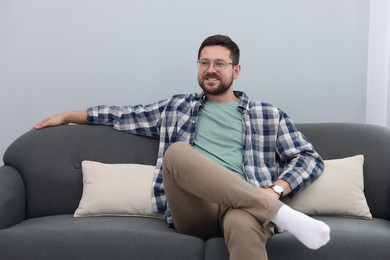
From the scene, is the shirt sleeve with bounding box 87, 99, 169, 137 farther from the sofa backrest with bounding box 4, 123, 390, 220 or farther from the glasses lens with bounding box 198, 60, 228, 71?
the glasses lens with bounding box 198, 60, 228, 71

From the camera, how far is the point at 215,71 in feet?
8.44

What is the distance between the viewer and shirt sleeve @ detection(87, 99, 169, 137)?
2676 mm

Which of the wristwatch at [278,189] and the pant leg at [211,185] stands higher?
the pant leg at [211,185]

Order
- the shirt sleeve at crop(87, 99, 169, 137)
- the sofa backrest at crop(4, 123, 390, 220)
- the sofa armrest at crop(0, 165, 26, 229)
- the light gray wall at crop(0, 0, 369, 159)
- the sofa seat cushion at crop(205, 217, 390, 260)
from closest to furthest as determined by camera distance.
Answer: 1. the sofa seat cushion at crop(205, 217, 390, 260)
2. the sofa armrest at crop(0, 165, 26, 229)
3. the sofa backrest at crop(4, 123, 390, 220)
4. the shirt sleeve at crop(87, 99, 169, 137)
5. the light gray wall at crop(0, 0, 369, 159)

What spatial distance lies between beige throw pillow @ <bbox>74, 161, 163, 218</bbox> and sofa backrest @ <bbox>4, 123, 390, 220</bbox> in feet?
0.39

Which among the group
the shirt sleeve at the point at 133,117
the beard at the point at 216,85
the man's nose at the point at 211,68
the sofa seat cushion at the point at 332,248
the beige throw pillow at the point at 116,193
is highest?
the man's nose at the point at 211,68

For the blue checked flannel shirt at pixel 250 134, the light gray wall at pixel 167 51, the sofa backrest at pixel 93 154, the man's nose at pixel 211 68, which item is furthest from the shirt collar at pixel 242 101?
the light gray wall at pixel 167 51

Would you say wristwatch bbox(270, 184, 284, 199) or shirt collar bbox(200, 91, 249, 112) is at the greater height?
shirt collar bbox(200, 91, 249, 112)

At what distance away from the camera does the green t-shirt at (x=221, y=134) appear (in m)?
2.46

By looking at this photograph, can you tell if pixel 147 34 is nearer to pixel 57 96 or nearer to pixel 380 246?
pixel 57 96

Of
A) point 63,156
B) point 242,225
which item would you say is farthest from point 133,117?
point 242,225

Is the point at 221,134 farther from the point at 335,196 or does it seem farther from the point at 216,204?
the point at 335,196

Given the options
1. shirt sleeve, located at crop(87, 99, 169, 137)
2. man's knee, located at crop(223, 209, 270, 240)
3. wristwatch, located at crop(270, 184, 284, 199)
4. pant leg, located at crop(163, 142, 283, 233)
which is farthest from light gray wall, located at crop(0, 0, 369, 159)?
man's knee, located at crop(223, 209, 270, 240)

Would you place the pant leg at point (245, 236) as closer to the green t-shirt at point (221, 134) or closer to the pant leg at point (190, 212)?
the pant leg at point (190, 212)
